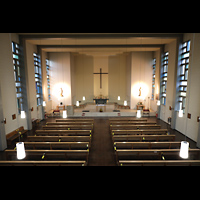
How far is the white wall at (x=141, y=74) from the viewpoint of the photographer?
13938 millimetres

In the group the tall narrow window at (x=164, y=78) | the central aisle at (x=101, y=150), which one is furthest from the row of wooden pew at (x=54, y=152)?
the tall narrow window at (x=164, y=78)

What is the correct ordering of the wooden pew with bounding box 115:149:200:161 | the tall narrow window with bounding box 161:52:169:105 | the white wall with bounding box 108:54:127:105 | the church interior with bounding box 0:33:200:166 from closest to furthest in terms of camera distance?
1. the wooden pew with bounding box 115:149:200:161
2. the church interior with bounding box 0:33:200:166
3. the tall narrow window with bounding box 161:52:169:105
4. the white wall with bounding box 108:54:127:105

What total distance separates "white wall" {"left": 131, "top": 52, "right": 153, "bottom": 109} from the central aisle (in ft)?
23.1

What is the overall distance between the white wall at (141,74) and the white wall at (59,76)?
6963mm

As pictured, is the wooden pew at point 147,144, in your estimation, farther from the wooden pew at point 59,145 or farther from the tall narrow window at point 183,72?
the tall narrow window at point 183,72

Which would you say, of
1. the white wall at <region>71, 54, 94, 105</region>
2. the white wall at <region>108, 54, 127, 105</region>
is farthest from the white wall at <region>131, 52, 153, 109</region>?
the white wall at <region>71, 54, 94, 105</region>

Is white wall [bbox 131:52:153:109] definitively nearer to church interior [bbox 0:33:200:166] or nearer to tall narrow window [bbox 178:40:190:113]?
church interior [bbox 0:33:200:166]

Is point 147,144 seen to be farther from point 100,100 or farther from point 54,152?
point 100,100

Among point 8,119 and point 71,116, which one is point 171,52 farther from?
point 8,119

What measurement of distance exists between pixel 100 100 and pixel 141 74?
549 centimetres

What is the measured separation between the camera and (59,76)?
1425 centimetres

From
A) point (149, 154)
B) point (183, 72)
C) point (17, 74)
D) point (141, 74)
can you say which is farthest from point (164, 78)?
point (17, 74)

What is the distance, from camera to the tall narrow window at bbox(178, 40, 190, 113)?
860cm
